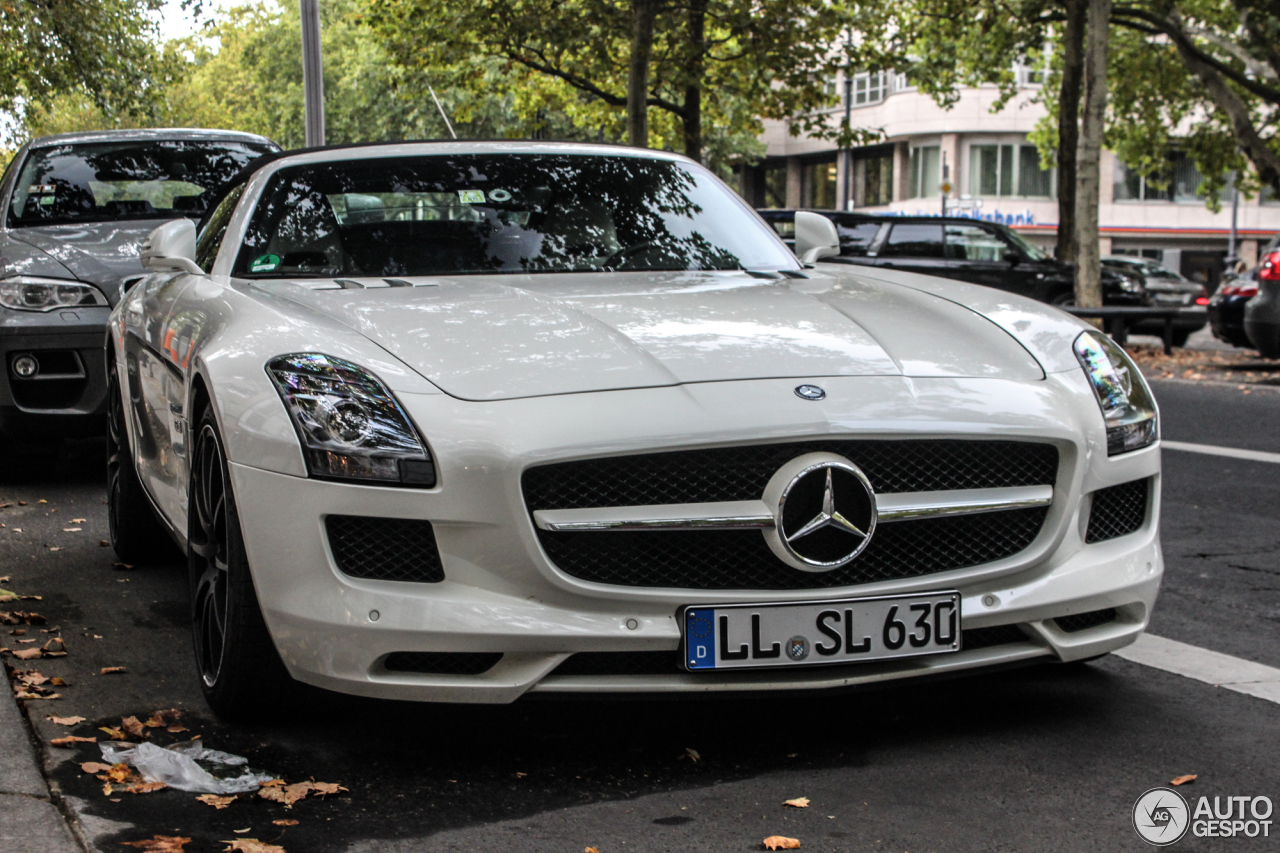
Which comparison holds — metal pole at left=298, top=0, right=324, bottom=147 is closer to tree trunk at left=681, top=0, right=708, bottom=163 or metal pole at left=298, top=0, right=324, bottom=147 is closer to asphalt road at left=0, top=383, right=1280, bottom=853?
asphalt road at left=0, top=383, right=1280, bottom=853

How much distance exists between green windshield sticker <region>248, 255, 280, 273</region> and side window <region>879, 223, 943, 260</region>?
58.0 feet

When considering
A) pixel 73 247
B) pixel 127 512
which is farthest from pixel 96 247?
pixel 127 512

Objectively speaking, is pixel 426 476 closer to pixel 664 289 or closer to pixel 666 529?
pixel 666 529

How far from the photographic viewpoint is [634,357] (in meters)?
3.52

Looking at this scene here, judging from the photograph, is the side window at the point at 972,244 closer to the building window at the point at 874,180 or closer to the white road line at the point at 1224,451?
the white road line at the point at 1224,451

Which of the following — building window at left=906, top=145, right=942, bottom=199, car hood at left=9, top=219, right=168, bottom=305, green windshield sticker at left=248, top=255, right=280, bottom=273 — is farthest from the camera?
A: building window at left=906, top=145, right=942, bottom=199

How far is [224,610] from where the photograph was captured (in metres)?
3.68

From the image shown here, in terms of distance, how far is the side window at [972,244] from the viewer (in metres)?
21.7

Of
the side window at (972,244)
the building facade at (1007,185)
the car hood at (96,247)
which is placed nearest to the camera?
the car hood at (96,247)

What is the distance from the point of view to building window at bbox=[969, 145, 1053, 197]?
55.8m

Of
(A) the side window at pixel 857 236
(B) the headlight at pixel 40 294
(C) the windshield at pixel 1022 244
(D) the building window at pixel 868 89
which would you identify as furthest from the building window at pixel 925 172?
(B) the headlight at pixel 40 294

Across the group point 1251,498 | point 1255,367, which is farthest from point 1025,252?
point 1251,498

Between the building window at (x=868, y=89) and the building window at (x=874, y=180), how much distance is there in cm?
234

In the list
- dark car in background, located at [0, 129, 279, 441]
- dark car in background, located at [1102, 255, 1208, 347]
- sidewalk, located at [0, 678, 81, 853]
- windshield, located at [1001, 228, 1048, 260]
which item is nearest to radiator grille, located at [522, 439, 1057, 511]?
sidewalk, located at [0, 678, 81, 853]
